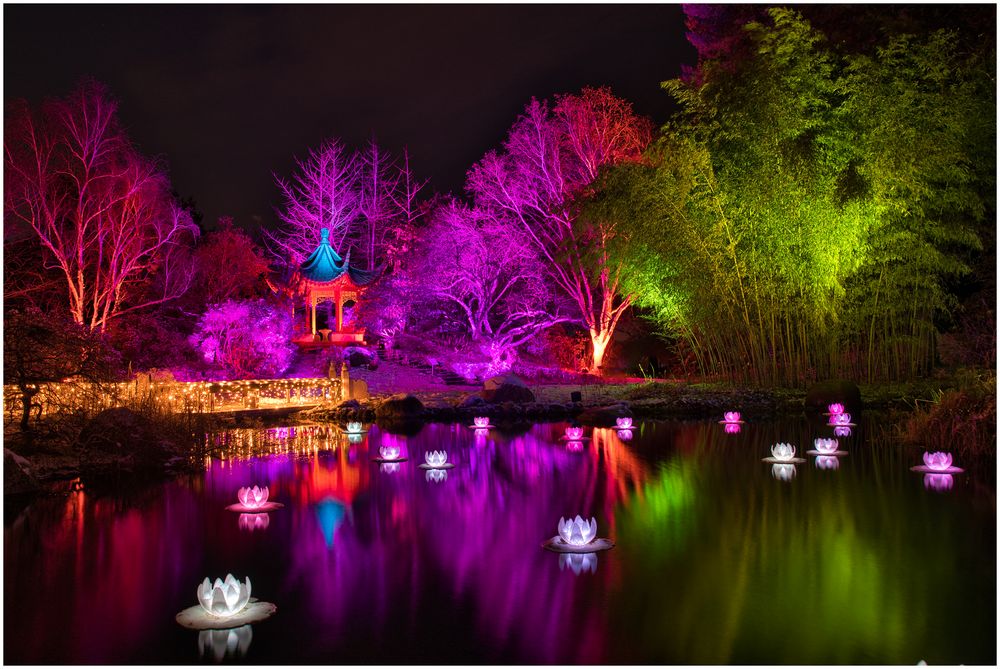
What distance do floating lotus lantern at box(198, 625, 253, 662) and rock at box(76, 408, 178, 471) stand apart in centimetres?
470

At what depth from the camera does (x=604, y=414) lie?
445 inches

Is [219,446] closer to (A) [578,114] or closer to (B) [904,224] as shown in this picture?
(B) [904,224]

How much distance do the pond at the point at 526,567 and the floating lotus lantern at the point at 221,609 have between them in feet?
0.25

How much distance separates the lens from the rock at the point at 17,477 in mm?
6160

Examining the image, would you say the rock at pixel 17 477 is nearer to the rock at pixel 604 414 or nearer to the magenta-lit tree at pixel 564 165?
the rock at pixel 604 414

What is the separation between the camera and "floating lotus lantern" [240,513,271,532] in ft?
16.0

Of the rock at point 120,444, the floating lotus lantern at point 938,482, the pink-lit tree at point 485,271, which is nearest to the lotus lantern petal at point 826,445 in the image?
the floating lotus lantern at point 938,482

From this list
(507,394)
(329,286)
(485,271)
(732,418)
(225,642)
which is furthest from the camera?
(329,286)

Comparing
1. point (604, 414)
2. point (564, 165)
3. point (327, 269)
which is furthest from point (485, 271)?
point (604, 414)

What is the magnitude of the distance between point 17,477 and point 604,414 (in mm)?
7339

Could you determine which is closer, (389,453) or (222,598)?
(222,598)

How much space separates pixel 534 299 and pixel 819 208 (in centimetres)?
983

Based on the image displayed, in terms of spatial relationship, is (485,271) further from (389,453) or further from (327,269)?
(389,453)

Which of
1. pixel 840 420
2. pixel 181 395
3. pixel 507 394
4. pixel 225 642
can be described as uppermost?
pixel 181 395
